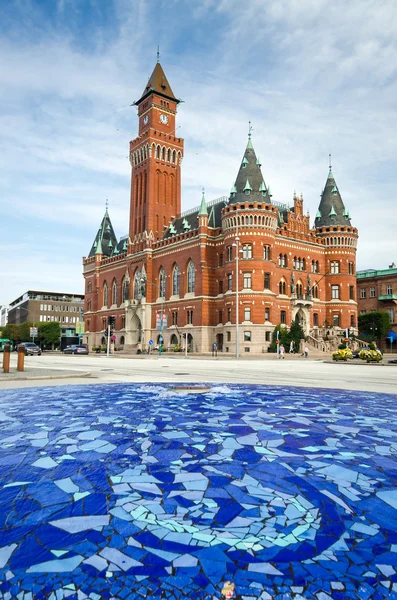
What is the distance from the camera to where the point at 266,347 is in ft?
184

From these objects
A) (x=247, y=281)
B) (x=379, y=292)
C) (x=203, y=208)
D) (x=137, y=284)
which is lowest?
(x=247, y=281)

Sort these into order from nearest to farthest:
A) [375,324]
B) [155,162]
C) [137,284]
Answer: [155,162]
[375,324]
[137,284]

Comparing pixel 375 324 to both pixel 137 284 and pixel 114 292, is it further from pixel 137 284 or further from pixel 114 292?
pixel 114 292

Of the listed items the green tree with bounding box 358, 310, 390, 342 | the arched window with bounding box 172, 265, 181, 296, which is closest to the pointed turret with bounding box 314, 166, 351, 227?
the green tree with bounding box 358, 310, 390, 342

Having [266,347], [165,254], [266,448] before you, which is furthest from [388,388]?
[165,254]

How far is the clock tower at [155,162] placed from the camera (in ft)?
243

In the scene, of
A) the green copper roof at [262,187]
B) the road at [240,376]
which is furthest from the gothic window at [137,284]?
the road at [240,376]

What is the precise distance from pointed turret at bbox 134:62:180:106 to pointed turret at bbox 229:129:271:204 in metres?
25.1

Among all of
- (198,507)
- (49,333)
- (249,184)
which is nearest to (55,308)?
(49,333)

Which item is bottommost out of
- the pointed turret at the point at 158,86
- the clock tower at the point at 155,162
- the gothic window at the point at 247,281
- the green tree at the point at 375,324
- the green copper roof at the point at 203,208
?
the green tree at the point at 375,324

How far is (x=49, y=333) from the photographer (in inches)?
4168

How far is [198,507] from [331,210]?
2642 inches

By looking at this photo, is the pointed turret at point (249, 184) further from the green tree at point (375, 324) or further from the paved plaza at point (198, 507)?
the paved plaza at point (198, 507)

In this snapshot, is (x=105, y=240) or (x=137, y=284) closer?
(x=137, y=284)
